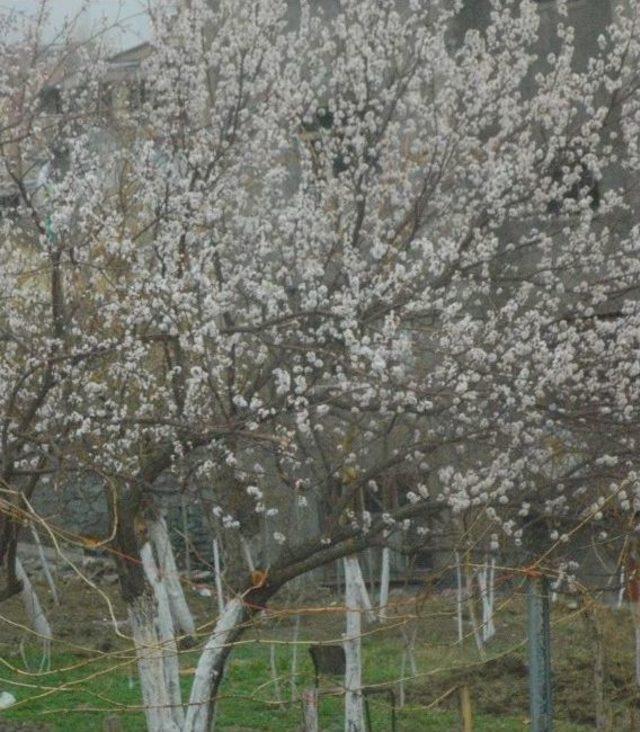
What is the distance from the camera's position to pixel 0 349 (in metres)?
12.8

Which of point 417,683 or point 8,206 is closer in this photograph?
point 8,206

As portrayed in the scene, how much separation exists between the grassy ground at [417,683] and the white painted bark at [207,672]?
1838mm

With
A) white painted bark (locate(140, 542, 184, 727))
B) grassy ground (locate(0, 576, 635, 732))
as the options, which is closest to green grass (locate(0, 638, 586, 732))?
grassy ground (locate(0, 576, 635, 732))

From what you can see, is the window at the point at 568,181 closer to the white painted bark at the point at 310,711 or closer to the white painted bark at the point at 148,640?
the white painted bark at the point at 310,711

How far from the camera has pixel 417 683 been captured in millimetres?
18312

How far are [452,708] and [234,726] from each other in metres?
2.46

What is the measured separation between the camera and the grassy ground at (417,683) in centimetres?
1630

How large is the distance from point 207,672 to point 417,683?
6660 mm

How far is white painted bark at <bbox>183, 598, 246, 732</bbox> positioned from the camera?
11938mm

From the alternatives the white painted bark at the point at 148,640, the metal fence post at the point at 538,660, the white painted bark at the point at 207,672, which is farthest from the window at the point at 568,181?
the metal fence post at the point at 538,660

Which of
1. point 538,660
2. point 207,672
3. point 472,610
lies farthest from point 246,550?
point 538,660

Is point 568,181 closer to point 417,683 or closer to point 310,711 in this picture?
point 310,711

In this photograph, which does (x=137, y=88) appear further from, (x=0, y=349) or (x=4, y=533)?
(x=4, y=533)

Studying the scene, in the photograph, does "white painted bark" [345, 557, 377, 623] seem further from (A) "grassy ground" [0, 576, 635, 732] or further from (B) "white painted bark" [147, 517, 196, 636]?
(B) "white painted bark" [147, 517, 196, 636]
